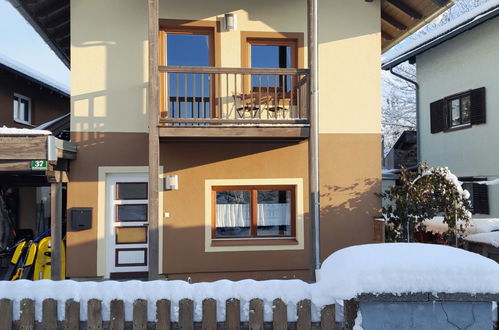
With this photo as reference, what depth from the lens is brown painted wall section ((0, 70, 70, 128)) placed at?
34.1 feet

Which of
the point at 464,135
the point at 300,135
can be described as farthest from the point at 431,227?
the point at 464,135

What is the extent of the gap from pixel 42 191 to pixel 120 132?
21.2 ft

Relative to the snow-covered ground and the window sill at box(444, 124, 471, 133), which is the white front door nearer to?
the snow-covered ground

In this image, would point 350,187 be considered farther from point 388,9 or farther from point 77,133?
point 77,133

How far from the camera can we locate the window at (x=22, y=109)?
1111 centimetres

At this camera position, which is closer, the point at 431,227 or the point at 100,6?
the point at 100,6

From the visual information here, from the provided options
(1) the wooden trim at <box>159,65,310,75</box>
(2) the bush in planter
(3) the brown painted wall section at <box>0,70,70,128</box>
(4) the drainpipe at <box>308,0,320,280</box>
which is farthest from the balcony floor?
(3) the brown painted wall section at <box>0,70,70,128</box>

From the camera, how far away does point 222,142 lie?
7250 mm

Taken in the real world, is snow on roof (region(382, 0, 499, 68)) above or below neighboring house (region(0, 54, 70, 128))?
above

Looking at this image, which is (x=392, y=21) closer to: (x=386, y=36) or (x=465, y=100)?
(x=386, y=36)

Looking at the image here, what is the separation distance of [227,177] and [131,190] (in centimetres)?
184

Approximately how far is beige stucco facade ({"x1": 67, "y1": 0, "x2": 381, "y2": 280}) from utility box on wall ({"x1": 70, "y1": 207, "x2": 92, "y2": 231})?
0.41 ft

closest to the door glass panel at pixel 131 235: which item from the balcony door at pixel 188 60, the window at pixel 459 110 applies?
the balcony door at pixel 188 60

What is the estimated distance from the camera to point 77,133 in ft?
23.2
